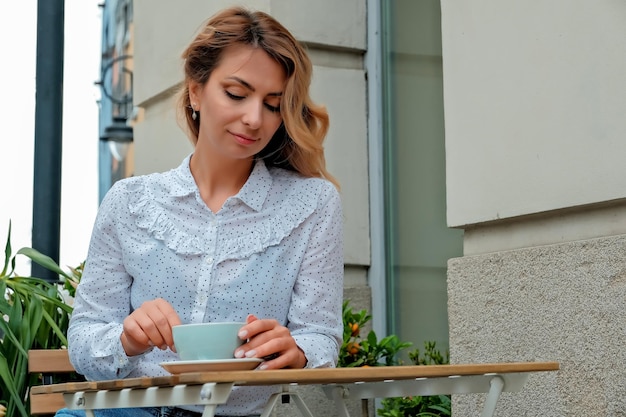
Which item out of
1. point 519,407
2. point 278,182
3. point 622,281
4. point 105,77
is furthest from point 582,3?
point 105,77

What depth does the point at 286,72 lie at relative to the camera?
2598 millimetres

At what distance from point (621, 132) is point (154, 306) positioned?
1235 millimetres

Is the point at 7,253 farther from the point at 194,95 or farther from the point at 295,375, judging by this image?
the point at 295,375

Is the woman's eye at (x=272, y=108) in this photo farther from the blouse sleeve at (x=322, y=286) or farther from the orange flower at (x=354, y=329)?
the orange flower at (x=354, y=329)

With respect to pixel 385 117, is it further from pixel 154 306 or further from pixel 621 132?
pixel 154 306

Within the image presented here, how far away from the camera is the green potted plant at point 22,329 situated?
3.43m

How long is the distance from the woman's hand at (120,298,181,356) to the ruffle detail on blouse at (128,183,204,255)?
0.47 meters

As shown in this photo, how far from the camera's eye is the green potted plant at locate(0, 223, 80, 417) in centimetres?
343

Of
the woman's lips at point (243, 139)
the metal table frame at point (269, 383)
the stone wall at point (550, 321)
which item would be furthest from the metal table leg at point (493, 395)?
the woman's lips at point (243, 139)

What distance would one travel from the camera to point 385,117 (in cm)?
434

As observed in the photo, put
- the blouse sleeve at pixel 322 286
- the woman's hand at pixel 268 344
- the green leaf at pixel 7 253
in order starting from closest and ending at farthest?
1. the woman's hand at pixel 268 344
2. the blouse sleeve at pixel 322 286
3. the green leaf at pixel 7 253

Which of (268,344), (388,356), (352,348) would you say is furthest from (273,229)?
(388,356)

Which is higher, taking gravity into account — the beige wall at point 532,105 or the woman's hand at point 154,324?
the beige wall at point 532,105

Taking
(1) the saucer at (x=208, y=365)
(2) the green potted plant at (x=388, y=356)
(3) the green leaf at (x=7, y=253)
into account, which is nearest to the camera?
(1) the saucer at (x=208, y=365)
